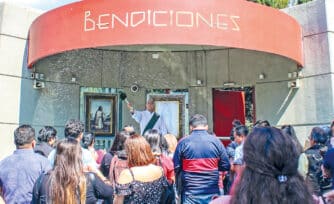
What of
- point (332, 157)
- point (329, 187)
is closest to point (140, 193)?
point (332, 157)

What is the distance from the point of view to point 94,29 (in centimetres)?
774

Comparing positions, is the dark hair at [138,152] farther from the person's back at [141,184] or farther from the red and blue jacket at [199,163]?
the red and blue jacket at [199,163]

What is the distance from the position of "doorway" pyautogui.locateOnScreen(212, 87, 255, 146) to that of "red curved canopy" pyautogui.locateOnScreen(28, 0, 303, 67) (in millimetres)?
2860

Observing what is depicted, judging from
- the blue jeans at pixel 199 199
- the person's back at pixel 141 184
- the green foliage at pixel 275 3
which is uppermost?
the green foliage at pixel 275 3

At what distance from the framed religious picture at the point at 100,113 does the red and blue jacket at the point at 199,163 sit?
637cm

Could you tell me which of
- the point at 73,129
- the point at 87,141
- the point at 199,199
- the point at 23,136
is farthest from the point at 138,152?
the point at 87,141

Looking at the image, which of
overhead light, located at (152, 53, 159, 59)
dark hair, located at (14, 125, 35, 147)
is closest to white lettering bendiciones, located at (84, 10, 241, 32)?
overhead light, located at (152, 53, 159, 59)

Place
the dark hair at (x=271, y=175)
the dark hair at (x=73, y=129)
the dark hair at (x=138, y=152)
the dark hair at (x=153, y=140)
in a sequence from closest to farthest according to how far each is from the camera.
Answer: the dark hair at (x=271, y=175) → the dark hair at (x=138, y=152) → the dark hair at (x=73, y=129) → the dark hair at (x=153, y=140)

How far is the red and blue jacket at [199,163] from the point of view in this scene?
4992 millimetres

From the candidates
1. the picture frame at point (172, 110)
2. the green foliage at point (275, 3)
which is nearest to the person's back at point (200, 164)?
the picture frame at point (172, 110)

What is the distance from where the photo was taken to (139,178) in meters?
3.59

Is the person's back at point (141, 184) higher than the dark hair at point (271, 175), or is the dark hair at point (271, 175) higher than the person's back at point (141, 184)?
the dark hair at point (271, 175)

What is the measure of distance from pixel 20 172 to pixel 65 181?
998 millimetres

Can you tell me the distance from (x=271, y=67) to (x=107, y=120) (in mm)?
4807
